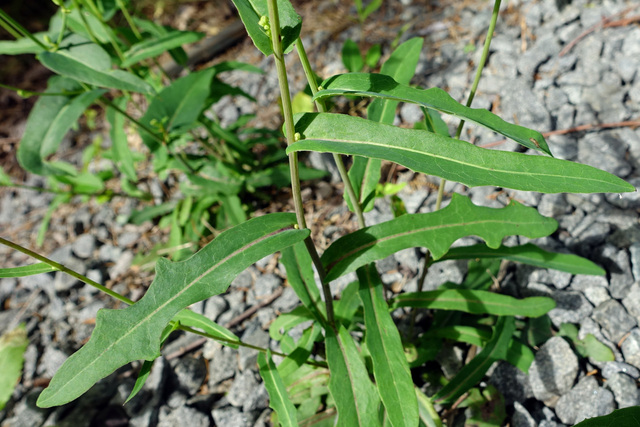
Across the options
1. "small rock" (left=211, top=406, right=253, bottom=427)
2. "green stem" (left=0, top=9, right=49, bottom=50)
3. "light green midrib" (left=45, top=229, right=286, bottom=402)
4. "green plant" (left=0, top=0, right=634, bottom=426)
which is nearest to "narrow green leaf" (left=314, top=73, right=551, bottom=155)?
"green plant" (left=0, top=0, right=634, bottom=426)

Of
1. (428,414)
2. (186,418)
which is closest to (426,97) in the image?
(428,414)

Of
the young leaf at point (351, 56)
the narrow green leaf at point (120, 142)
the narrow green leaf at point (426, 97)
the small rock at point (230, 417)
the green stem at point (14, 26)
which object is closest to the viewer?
the narrow green leaf at point (426, 97)

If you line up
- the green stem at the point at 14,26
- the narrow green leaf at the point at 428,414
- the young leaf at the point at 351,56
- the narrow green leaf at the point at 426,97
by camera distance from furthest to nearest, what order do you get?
the young leaf at the point at 351,56
the green stem at the point at 14,26
the narrow green leaf at the point at 428,414
the narrow green leaf at the point at 426,97

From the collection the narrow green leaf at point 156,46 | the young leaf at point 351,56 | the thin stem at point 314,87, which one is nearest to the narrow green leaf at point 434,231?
the thin stem at point 314,87

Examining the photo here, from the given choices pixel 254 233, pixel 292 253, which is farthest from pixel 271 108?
pixel 254 233

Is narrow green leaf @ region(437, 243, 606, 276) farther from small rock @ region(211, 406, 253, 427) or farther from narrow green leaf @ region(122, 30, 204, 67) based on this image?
narrow green leaf @ region(122, 30, 204, 67)

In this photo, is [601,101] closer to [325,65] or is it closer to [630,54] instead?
[630,54]

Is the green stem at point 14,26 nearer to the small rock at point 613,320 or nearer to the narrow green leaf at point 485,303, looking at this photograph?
the narrow green leaf at point 485,303
